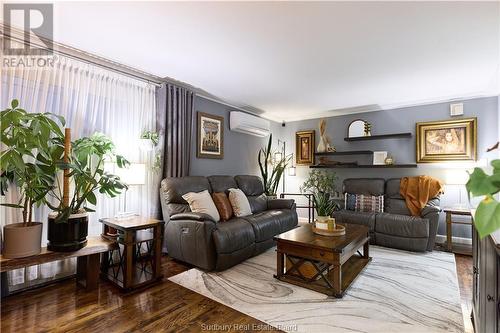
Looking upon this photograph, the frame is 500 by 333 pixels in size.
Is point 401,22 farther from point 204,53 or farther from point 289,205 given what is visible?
point 289,205

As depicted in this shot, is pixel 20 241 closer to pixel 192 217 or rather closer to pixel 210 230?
pixel 192 217

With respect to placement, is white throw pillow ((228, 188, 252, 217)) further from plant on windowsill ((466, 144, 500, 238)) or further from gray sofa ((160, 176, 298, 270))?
plant on windowsill ((466, 144, 500, 238))

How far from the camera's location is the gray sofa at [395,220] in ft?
10.6

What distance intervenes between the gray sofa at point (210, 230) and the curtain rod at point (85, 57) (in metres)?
1.36

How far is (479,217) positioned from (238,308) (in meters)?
1.86

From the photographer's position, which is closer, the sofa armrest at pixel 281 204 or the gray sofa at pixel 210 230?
the gray sofa at pixel 210 230

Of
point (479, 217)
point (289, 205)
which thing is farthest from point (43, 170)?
point (289, 205)

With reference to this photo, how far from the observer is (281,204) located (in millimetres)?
3984

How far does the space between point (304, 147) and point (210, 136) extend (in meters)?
2.29

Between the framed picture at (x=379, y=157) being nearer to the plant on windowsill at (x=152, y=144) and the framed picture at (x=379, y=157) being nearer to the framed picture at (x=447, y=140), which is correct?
the framed picture at (x=447, y=140)

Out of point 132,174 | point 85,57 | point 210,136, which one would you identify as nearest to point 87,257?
point 132,174

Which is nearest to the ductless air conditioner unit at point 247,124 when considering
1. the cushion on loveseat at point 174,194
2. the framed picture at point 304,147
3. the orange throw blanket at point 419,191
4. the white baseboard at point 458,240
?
the framed picture at point 304,147

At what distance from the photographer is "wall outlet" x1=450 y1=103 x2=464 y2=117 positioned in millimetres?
3787

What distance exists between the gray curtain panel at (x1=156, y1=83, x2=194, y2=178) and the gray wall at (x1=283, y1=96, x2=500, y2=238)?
286 cm
